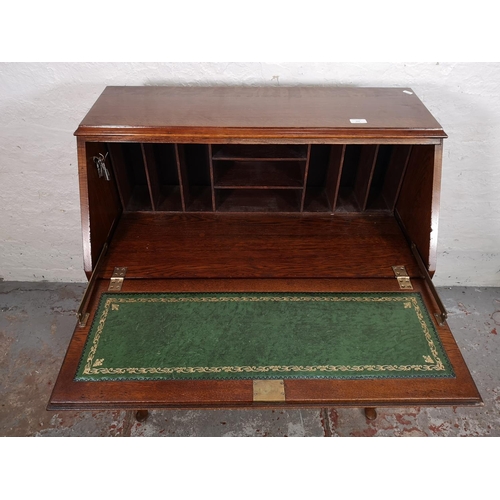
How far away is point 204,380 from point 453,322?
209cm

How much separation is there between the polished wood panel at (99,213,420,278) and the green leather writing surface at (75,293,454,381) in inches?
5.0

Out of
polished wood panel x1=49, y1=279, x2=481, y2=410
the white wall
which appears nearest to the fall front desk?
polished wood panel x1=49, y1=279, x2=481, y2=410

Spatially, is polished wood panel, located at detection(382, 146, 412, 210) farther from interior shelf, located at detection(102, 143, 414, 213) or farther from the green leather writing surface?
the green leather writing surface

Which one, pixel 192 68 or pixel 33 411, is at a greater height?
pixel 192 68

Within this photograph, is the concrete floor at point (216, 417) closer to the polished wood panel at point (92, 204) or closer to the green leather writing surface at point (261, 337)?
the green leather writing surface at point (261, 337)

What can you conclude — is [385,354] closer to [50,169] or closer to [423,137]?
[423,137]

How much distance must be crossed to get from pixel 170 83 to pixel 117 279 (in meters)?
1.02

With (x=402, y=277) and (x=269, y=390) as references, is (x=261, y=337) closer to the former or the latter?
(x=269, y=390)

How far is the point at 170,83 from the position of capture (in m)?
2.19

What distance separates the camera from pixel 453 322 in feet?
9.71

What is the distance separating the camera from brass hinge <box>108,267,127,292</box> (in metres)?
1.78

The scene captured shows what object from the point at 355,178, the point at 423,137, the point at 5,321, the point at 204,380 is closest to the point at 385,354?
the point at 204,380

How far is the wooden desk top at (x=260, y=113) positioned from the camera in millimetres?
1618

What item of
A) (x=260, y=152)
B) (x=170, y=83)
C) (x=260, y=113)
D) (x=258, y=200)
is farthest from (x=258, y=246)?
(x=170, y=83)
